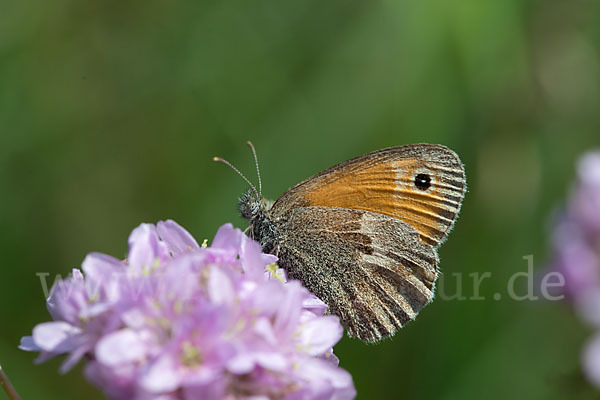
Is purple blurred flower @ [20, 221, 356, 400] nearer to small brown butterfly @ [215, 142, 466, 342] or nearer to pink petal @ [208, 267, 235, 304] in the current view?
pink petal @ [208, 267, 235, 304]

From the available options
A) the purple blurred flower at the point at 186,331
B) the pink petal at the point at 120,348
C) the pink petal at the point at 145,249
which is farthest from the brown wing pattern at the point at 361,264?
the pink petal at the point at 120,348

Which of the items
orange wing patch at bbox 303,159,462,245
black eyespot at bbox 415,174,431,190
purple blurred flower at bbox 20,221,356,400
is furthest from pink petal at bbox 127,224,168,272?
black eyespot at bbox 415,174,431,190

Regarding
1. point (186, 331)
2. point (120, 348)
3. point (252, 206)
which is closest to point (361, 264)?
point (252, 206)

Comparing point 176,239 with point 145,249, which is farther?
point 176,239

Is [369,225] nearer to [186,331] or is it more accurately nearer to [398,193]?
[398,193]

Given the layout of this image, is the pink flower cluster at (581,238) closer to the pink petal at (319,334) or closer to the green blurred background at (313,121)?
the green blurred background at (313,121)

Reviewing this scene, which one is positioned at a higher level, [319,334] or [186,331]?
[319,334]

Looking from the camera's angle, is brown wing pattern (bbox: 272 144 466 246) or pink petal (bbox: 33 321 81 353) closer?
pink petal (bbox: 33 321 81 353)
